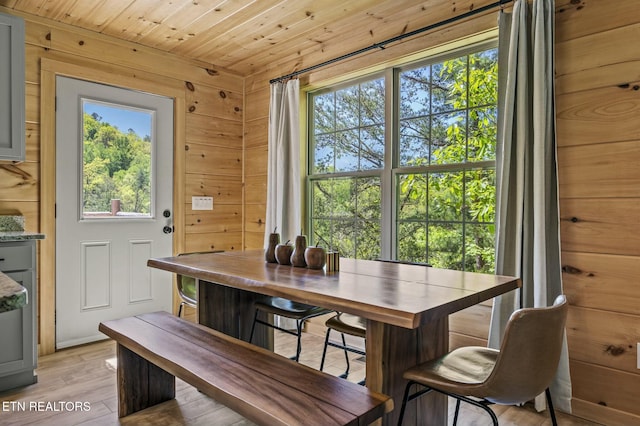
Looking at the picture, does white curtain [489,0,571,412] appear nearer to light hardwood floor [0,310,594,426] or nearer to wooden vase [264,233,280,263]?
light hardwood floor [0,310,594,426]

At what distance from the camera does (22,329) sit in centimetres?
253

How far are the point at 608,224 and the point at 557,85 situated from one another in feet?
2.58

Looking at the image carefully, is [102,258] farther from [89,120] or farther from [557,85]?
[557,85]

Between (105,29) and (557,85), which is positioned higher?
(105,29)

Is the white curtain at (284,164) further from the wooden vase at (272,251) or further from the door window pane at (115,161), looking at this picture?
the wooden vase at (272,251)

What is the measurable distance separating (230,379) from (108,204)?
2.46m

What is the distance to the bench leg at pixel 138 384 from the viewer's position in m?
Result: 2.20

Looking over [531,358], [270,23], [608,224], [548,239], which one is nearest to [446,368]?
[531,358]

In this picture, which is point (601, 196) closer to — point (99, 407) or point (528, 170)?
point (528, 170)

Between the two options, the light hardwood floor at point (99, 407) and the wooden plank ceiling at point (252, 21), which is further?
the wooden plank ceiling at point (252, 21)

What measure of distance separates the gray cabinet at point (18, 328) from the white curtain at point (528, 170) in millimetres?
2710

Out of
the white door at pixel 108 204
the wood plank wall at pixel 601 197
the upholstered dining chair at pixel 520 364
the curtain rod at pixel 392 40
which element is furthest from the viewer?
the white door at pixel 108 204

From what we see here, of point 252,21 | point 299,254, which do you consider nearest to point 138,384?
point 299,254

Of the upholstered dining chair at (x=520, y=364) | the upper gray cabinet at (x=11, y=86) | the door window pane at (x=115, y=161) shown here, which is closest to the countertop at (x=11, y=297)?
the upholstered dining chair at (x=520, y=364)
